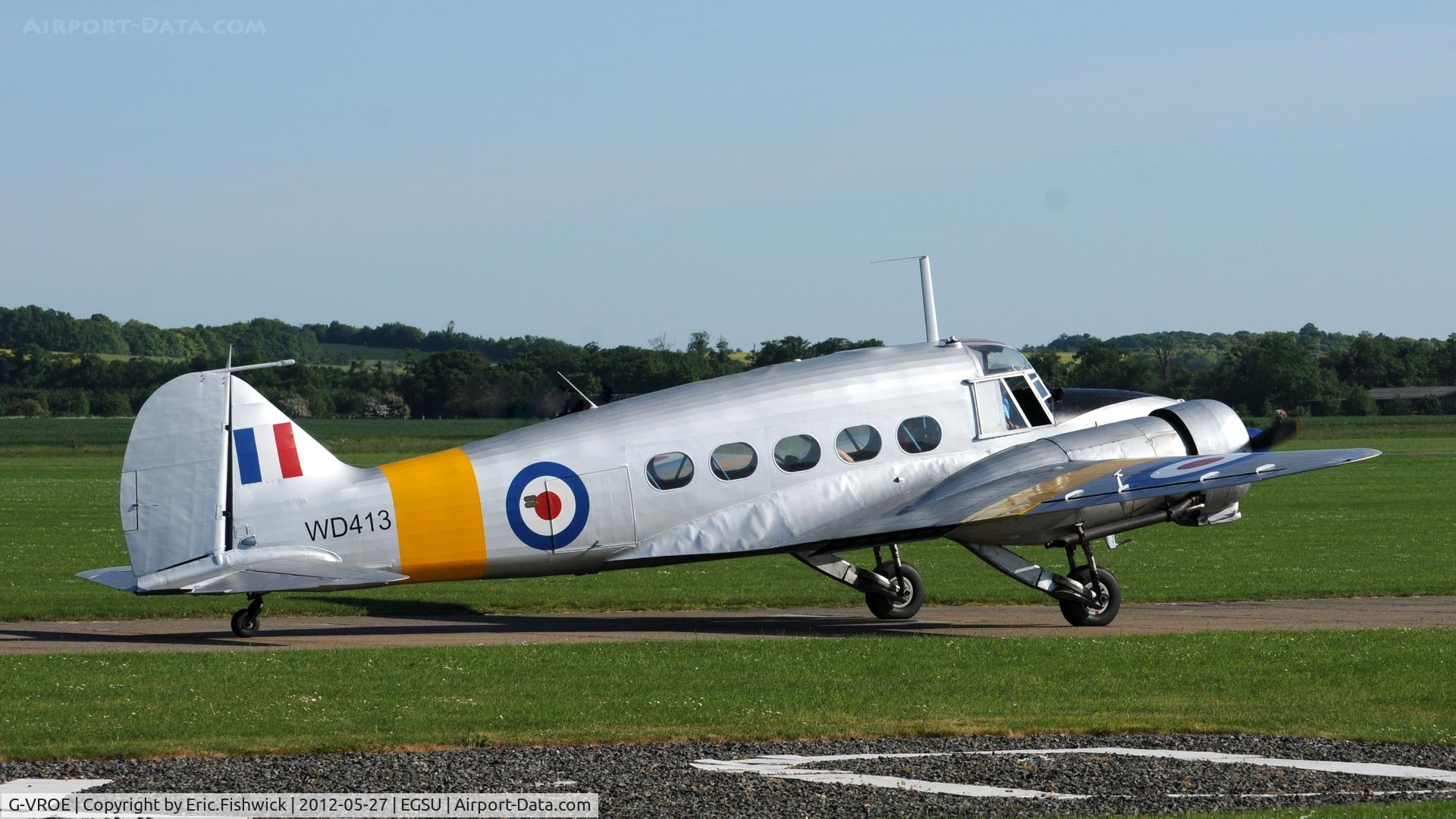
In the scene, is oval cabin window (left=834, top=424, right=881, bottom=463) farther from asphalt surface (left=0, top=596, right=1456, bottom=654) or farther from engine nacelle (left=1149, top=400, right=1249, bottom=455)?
engine nacelle (left=1149, top=400, right=1249, bottom=455)

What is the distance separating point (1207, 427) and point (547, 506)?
29.1 feet

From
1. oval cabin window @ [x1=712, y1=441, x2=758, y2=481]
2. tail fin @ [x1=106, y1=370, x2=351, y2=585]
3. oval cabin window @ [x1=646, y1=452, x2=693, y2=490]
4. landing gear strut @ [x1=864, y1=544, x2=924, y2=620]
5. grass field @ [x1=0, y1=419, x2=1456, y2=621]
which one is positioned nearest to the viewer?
tail fin @ [x1=106, y1=370, x2=351, y2=585]

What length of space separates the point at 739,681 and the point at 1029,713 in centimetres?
312

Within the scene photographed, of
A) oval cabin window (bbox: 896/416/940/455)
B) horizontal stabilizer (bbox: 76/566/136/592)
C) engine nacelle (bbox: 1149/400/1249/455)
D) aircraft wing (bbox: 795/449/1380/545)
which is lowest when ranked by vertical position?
aircraft wing (bbox: 795/449/1380/545)

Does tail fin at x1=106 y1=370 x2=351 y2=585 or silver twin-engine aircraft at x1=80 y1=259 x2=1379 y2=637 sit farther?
silver twin-engine aircraft at x1=80 y1=259 x2=1379 y2=637

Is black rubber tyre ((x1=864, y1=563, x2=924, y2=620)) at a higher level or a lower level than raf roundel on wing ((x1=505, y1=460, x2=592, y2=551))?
lower

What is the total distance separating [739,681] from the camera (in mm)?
15328

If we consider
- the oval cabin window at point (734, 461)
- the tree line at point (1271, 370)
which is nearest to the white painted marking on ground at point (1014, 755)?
the oval cabin window at point (734, 461)

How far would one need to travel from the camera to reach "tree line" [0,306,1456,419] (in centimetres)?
7306

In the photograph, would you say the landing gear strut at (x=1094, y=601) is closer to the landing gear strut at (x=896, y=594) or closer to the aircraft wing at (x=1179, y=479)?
the aircraft wing at (x=1179, y=479)

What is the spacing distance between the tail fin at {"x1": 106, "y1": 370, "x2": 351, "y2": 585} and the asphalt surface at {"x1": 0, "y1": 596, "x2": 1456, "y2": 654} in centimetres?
152

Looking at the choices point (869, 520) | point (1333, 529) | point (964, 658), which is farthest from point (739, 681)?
point (1333, 529)

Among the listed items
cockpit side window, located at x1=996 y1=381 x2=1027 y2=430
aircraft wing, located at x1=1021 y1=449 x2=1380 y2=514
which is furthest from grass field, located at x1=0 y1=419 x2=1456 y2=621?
aircraft wing, located at x1=1021 y1=449 x2=1380 y2=514

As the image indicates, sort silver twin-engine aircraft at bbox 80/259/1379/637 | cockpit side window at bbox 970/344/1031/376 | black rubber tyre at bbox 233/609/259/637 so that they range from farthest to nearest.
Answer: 1. cockpit side window at bbox 970/344/1031/376
2. black rubber tyre at bbox 233/609/259/637
3. silver twin-engine aircraft at bbox 80/259/1379/637
